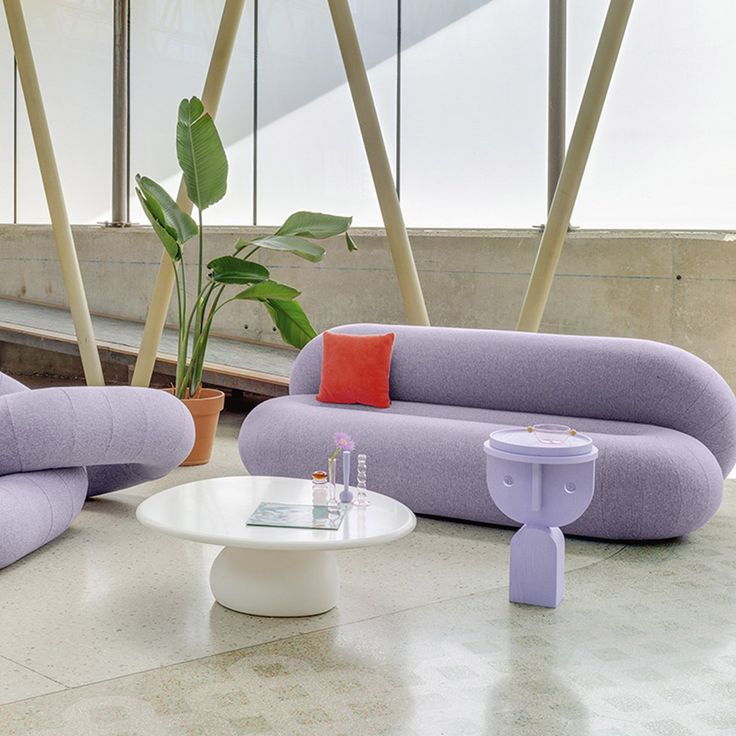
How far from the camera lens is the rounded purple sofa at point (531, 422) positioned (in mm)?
4473

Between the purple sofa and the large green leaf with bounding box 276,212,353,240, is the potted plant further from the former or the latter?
the purple sofa

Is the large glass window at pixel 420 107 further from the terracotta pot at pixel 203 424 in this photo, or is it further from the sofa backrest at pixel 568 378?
the terracotta pot at pixel 203 424

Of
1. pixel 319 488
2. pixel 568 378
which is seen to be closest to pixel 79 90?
pixel 568 378

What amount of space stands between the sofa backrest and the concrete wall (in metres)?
1.97

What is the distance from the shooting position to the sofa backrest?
4848 millimetres

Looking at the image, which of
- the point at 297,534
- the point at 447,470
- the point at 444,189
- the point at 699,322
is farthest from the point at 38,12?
the point at 297,534

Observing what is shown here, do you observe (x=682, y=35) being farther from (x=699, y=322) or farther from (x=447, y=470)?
(x=447, y=470)

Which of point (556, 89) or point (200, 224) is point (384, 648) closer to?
point (200, 224)

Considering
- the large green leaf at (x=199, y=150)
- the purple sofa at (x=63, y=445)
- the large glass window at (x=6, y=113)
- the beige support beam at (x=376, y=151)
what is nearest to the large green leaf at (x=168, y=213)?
the large green leaf at (x=199, y=150)

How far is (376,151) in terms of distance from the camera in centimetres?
645

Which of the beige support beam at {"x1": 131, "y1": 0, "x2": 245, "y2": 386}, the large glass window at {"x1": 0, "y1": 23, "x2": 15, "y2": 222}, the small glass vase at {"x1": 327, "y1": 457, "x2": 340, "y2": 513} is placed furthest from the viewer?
the large glass window at {"x1": 0, "y1": 23, "x2": 15, "y2": 222}

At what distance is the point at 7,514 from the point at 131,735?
1.60 m

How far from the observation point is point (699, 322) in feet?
22.6

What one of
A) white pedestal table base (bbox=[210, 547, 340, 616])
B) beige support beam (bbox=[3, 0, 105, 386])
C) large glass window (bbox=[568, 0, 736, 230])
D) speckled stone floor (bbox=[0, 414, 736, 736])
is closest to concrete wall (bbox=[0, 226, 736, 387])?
large glass window (bbox=[568, 0, 736, 230])
